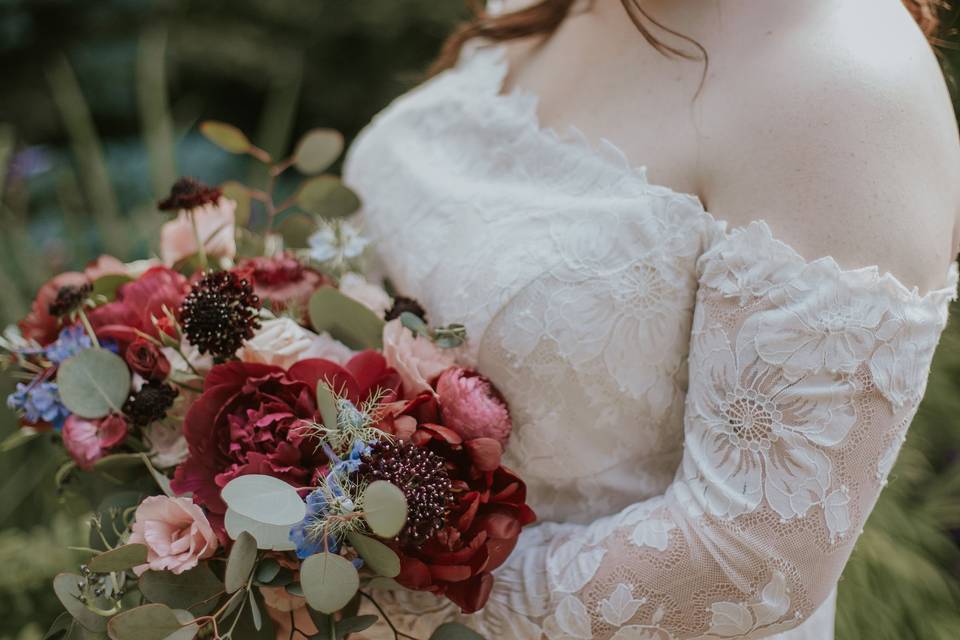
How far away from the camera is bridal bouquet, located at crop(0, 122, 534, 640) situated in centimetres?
96

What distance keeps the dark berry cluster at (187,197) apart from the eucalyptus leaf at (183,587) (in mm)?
533

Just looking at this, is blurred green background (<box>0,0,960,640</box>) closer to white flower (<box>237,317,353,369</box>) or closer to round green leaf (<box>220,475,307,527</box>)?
white flower (<box>237,317,353,369</box>)

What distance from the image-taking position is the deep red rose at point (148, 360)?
3.92ft

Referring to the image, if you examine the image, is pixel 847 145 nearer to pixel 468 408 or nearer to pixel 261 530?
pixel 468 408

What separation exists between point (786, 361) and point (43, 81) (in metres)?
4.82

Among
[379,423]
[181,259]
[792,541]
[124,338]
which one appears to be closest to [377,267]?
[181,259]

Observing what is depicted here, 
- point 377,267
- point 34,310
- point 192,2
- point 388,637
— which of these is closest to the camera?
point 388,637

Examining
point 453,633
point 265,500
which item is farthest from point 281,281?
point 453,633

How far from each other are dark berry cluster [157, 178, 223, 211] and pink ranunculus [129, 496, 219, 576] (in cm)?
46

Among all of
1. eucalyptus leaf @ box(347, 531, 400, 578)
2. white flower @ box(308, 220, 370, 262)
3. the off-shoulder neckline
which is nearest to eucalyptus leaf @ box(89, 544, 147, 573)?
eucalyptus leaf @ box(347, 531, 400, 578)

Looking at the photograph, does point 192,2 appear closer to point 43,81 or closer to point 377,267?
point 43,81

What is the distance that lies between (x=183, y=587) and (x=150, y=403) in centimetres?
26

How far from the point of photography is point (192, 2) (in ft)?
16.6

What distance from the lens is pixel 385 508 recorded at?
2.96 feet
